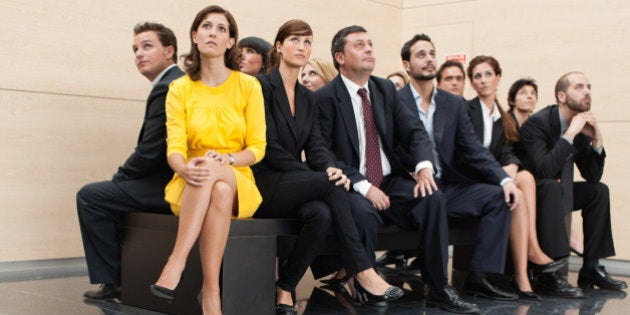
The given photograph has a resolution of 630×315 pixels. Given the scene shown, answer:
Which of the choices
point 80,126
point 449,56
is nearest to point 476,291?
point 80,126

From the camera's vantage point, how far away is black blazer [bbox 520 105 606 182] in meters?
5.36

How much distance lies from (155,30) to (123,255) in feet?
4.27

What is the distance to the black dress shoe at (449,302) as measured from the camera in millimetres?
4219

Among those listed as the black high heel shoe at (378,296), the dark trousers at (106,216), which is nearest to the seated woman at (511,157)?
the black high heel shoe at (378,296)

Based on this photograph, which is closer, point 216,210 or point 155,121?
point 216,210

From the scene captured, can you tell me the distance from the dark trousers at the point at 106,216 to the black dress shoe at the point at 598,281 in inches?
122

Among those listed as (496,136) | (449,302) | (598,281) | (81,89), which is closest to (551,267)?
(598,281)

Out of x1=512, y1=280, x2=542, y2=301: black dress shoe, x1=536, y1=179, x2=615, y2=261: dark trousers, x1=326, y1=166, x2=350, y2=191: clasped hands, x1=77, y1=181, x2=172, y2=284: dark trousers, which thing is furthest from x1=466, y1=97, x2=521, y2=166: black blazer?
x1=77, y1=181, x2=172, y2=284: dark trousers

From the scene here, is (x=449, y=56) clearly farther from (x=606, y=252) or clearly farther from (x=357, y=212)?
(x=357, y=212)

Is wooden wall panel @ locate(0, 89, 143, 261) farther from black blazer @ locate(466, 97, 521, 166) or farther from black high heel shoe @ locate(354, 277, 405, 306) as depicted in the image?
black blazer @ locate(466, 97, 521, 166)

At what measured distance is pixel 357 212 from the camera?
13.8 ft

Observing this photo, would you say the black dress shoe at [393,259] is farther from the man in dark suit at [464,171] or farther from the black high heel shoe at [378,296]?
the black high heel shoe at [378,296]

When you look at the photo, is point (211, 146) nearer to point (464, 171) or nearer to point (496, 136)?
point (464, 171)

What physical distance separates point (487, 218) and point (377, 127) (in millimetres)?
846
